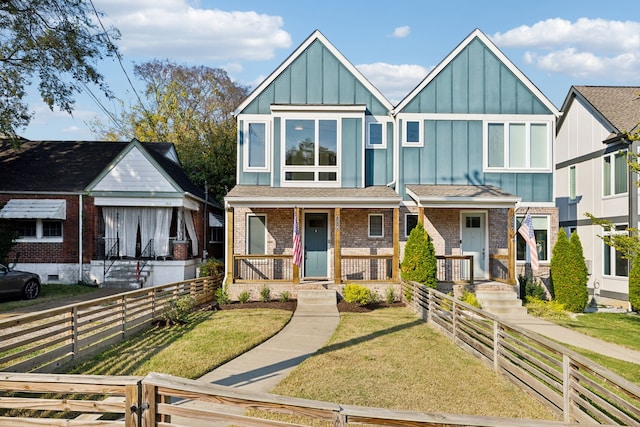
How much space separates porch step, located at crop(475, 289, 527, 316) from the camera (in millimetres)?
14766

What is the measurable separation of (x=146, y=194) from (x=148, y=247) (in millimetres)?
2285

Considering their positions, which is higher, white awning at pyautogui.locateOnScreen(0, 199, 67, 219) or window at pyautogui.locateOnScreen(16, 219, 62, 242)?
white awning at pyautogui.locateOnScreen(0, 199, 67, 219)

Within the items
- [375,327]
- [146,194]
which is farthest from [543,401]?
[146,194]

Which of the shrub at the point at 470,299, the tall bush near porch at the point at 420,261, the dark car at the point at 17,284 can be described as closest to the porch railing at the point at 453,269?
the shrub at the point at 470,299

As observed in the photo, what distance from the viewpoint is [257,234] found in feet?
57.8

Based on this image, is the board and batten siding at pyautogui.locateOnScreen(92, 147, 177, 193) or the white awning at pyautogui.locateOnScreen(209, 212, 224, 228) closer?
the board and batten siding at pyautogui.locateOnScreen(92, 147, 177, 193)

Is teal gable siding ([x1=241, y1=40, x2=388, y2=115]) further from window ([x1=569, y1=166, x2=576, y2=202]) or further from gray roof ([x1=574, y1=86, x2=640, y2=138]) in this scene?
window ([x1=569, y1=166, x2=576, y2=202])

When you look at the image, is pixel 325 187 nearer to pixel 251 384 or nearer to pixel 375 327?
pixel 375 327

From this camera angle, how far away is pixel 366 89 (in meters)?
18.1

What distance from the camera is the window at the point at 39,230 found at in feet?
66.0

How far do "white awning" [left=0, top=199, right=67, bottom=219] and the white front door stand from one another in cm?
1580

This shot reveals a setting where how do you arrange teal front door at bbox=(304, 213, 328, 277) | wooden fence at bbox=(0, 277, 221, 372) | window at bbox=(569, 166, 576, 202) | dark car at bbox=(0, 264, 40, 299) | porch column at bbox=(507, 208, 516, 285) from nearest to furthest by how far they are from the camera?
wooden fence at bbox=(0, 277, 221, 372) < dark car at bbox=(0, 264, 40, 299) < porch column at bbox=(507, 208, 516, 285) < teal front door at bbox=(304, 213, 328, 277) < window at bbox=(569, 166, 576, 202)

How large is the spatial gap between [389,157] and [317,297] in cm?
602

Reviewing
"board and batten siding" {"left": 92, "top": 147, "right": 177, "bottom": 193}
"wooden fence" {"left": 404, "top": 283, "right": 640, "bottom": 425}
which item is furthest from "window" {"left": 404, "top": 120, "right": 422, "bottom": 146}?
"board and batten siding" {"left": 92, "top": 147, "right": 177, "bottom": 193}
